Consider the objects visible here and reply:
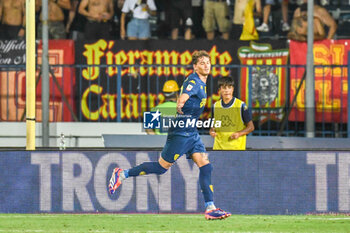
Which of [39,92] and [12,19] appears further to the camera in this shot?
[12,19]

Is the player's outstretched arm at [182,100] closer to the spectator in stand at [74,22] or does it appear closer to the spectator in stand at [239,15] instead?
the spectator in stand at [239,15]

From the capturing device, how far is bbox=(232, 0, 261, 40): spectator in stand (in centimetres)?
1756

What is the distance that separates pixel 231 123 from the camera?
13.6 m

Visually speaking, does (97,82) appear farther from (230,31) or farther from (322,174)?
(322,174)

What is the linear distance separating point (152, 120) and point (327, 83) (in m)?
3.12

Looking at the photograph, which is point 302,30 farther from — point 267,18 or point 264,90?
point 264,90

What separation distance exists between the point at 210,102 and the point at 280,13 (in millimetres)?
2179

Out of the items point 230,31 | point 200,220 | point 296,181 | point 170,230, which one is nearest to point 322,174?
point 296,181

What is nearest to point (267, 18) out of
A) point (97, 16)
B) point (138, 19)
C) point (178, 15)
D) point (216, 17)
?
point (216, 17)

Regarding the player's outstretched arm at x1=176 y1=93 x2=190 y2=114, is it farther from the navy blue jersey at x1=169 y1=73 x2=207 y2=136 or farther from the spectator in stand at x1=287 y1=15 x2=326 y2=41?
the spectator in stand at x1=287 y1=15 x2=326 y2=41

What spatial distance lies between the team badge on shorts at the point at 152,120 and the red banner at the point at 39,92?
1.69 m

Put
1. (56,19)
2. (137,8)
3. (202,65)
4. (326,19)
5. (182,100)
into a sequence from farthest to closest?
1. (56,19)
2. (137,8)
3. (326,19)
4. (202,65)
5. (182,100)

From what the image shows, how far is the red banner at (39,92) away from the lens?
16922mm

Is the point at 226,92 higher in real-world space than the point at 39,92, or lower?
higher
